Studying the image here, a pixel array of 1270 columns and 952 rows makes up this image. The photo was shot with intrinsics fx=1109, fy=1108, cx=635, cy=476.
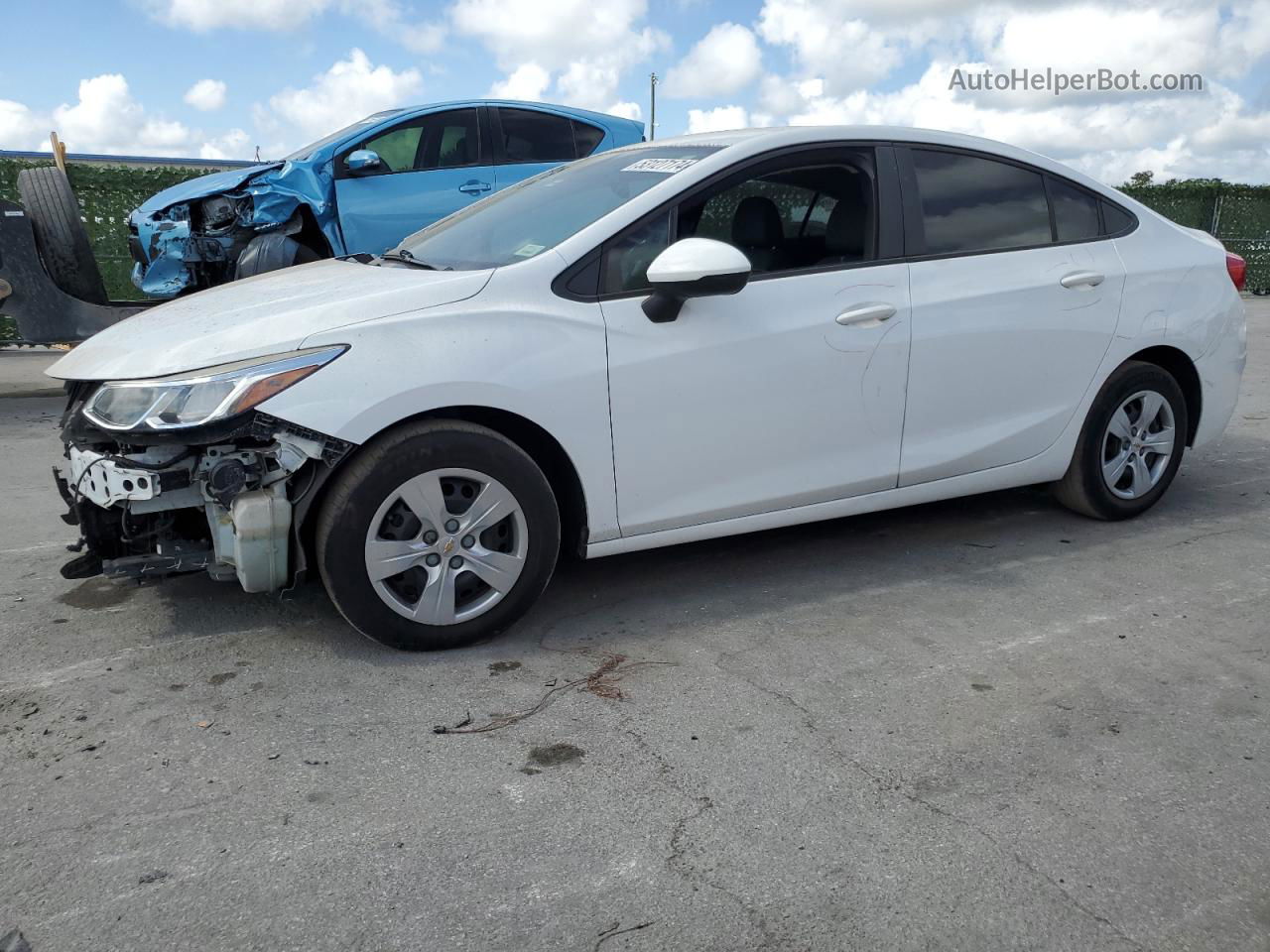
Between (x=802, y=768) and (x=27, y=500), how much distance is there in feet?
14.4

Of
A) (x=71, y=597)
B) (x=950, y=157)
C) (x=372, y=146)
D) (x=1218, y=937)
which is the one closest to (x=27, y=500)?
(x=71, y=597)

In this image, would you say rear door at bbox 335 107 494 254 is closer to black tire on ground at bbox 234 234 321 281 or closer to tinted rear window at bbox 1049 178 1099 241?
black tire on ground at bbox 234 234 321 281

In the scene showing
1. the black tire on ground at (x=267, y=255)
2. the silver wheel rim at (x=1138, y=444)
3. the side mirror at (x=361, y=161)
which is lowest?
the silver wheel rim at (x=1138, y=444)

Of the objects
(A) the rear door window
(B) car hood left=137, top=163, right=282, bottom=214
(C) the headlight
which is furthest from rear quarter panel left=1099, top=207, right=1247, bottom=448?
(B) car hood left=137, top=163, right=282, bottom=214

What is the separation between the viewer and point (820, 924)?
2.23 m

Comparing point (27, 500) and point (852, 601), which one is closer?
point (852, 601)

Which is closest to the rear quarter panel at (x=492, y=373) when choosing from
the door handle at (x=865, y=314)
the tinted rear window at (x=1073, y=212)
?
the door handle at (x=865, y=314)

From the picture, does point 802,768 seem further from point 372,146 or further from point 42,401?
point 42,401

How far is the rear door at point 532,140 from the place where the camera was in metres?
8.77

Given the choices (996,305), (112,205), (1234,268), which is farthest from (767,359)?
(112,205)

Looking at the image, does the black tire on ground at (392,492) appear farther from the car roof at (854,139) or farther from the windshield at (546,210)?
the car roof at (854,139)

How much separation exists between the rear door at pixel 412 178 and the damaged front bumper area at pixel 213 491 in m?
5.13

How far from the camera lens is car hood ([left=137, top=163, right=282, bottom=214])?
25.8ft

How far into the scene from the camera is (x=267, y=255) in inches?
313
